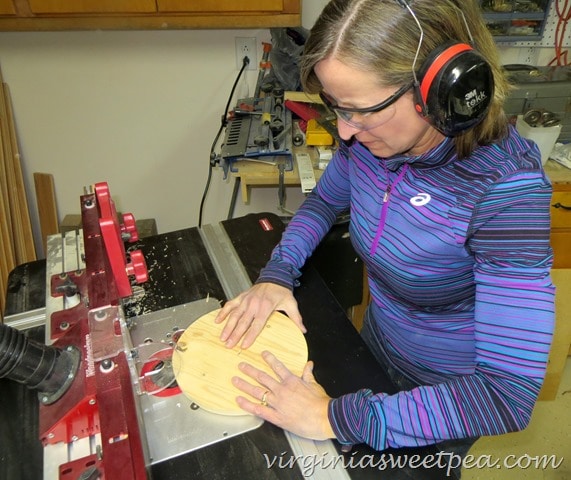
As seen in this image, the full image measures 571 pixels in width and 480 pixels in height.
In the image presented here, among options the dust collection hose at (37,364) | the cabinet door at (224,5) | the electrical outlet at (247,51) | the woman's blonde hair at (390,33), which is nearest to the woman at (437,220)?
the woman's blonde hair at (390,33)

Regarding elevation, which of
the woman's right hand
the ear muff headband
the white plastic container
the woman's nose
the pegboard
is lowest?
the woman's right hand

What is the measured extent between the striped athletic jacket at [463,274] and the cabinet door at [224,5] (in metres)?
1.04

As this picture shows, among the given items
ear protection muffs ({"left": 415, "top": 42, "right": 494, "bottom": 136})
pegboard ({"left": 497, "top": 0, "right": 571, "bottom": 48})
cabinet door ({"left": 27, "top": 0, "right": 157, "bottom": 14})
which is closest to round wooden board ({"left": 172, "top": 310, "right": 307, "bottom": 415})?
ear protection muffs ({"left": 415, "top": 42, "right": 494, "bottom": 136})

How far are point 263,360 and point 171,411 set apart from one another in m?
0.20

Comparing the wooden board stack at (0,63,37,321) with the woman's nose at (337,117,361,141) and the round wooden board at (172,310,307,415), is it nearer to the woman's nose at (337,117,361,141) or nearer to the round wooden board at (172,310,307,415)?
the round wooden board at (172,310,307,415)

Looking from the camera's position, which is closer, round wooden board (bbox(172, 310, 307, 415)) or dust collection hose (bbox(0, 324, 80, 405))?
dust collection hose (bbox(0, 324, 80, 405))

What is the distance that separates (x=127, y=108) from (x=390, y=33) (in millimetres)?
1914

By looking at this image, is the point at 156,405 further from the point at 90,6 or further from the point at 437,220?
the point at 90,6

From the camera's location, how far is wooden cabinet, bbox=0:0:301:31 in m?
1.73

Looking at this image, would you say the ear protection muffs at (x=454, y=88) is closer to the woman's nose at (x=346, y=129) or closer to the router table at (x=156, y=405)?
the woman's nose at (x=346, y=129)

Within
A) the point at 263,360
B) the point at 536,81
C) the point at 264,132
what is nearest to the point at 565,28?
the point at 536,81

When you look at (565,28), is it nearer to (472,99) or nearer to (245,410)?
(472,99)

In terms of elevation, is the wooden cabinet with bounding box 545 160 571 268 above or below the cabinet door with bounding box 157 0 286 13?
below

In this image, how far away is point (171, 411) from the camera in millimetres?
854
